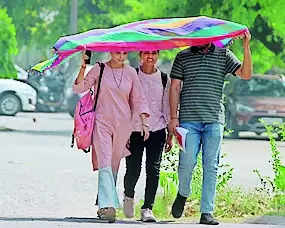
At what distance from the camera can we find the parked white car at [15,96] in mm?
34562

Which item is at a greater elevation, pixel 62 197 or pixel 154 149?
pixel 154 149

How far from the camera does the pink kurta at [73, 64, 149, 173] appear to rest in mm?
10961

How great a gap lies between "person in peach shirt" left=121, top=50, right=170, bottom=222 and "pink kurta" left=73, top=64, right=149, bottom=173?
0.13 metres

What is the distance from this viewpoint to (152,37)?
36.2 ft

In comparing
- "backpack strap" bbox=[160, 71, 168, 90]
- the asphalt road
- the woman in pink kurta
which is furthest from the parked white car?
the woman in pink kurta

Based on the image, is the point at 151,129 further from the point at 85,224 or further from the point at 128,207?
the point at 85,224

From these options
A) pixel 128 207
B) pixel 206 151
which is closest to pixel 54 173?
pixel 128 207

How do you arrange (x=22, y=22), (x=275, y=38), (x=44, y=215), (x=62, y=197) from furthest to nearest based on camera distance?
(x=22, y=22) → (x=275, y=38) → (x=62, y=197) → (x=44, y=215)

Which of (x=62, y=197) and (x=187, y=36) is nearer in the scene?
(x=187, y=36)

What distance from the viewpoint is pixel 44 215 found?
11.8 metres

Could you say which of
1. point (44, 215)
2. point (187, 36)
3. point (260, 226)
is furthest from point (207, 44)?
point (44, 215)

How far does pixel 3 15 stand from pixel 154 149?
20838 mm

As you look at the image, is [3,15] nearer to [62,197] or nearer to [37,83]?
[37,83]

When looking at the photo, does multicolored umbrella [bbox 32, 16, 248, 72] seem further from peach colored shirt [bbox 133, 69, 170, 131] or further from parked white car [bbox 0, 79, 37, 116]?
parked white car [bbox 0, 79, 37, 116]
